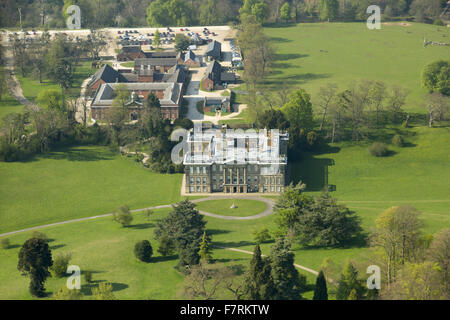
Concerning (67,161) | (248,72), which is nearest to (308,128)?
(248,72)

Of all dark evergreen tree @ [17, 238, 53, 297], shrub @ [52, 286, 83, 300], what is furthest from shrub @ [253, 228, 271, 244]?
dark evergreen tree @ [17, 238, 53, 297]

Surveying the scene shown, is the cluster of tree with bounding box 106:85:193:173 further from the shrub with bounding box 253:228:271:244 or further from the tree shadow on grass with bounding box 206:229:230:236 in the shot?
the shrub with bounding box 253:228:271:244

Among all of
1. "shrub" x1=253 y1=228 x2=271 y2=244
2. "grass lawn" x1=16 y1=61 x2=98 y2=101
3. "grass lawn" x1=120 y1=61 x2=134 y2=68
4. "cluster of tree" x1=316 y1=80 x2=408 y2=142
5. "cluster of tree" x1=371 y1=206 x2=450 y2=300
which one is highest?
"grass lawn" x1=120 y1=61 x2=134 y2=68

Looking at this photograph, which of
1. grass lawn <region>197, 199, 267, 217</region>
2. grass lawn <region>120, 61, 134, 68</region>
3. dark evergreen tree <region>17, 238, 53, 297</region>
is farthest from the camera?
grass lawn <region>120, 61, 134, 68</region>

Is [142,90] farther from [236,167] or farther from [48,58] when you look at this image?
[236,167]

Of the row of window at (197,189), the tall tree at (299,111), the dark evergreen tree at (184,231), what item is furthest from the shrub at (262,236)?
the tall tree at (299,111)
